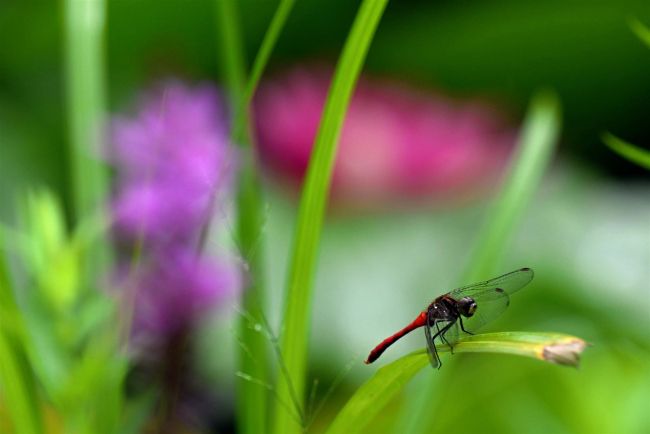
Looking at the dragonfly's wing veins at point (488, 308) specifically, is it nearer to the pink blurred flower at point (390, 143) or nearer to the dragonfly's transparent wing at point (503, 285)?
the dragonfly's transparent wing at point (503, 285)

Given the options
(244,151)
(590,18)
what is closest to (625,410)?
(244,151)

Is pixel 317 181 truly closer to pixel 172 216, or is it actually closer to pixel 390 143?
pixel 172 216

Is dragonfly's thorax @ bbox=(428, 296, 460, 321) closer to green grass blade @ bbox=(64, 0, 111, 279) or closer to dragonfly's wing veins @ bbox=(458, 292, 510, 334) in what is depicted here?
dragonfly's wing veins @ bbox=(458, 292, 510, 334)

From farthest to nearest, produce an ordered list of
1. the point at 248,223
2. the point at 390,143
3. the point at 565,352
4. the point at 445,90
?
the point at 445,90 < the point at 390,143 < the point at 248,223 < the point at 565,352

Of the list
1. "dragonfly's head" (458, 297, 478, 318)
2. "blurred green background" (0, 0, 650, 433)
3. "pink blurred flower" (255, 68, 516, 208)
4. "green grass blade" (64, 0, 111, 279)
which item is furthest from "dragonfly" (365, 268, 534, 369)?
"pink blurred flower" (255, 68, 516, 208)

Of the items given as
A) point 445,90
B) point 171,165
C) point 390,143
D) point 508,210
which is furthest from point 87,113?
point 445,90

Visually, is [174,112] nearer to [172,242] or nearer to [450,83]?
[172,242]
